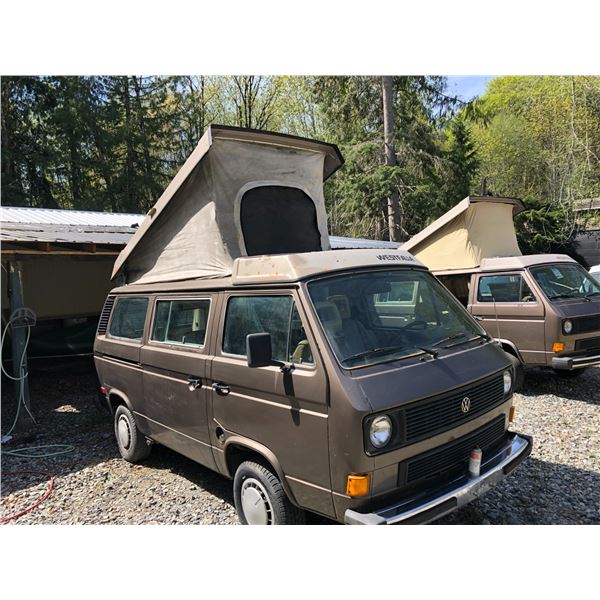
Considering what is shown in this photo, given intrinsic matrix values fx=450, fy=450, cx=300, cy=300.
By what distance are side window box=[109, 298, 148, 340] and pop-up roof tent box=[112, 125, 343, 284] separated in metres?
0.35

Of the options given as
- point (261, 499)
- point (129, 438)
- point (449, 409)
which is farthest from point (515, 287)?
point (129, 438)

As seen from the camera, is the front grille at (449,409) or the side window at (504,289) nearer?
the front grille at (449,409)

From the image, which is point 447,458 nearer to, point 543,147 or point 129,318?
point 129,318

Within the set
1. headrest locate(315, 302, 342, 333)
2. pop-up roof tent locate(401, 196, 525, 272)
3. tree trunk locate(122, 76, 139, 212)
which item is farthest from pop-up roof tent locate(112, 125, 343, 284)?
tree trunk locate(122, 76, 139, 212)

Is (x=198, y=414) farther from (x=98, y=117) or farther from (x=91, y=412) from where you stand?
(x=98, y=117)

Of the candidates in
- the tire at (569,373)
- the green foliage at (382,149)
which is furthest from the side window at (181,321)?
the green foliage at (382,149)

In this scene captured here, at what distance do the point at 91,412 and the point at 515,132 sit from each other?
1078 inches

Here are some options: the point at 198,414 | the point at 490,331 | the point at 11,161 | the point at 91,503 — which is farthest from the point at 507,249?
the point at 11,161

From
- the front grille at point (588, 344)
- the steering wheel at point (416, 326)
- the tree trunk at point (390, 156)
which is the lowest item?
the front grille at point (588, 344)

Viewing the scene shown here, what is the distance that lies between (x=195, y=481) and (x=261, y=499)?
5.89ft

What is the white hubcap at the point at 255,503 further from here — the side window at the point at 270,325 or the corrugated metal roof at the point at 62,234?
the corrugated metal roof at the point at 62,234

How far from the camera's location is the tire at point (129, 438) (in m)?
5.20

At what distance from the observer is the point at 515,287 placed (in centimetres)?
754

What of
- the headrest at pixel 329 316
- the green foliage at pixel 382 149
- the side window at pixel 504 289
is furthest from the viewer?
the green foliage at pixel 382 149
